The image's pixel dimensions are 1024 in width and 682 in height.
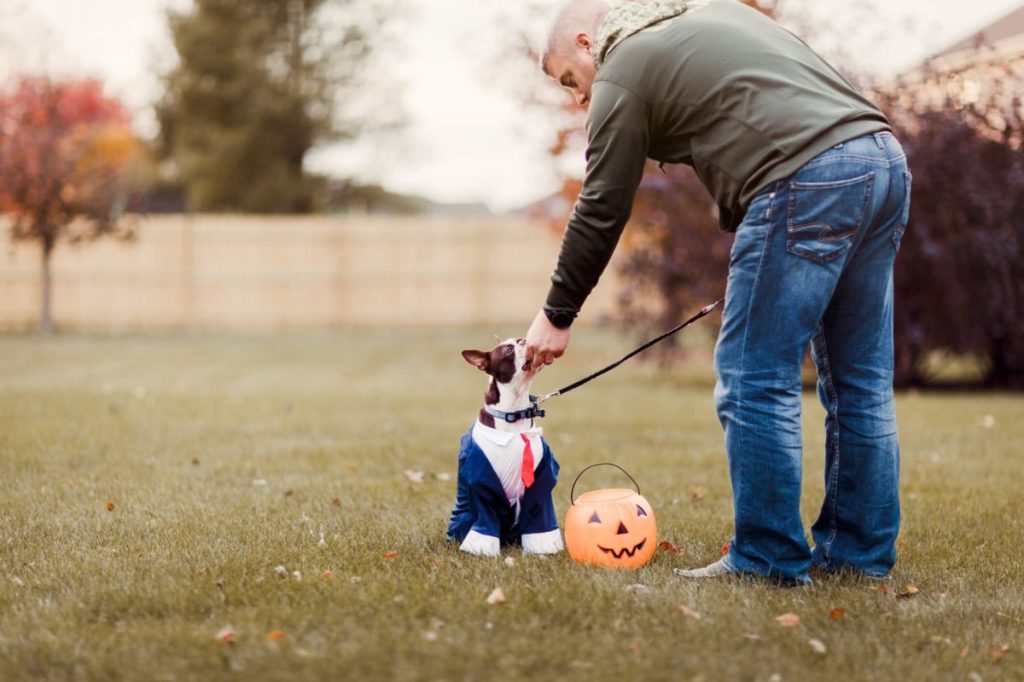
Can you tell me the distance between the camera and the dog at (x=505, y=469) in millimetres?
4004

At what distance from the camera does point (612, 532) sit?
12.9 ft

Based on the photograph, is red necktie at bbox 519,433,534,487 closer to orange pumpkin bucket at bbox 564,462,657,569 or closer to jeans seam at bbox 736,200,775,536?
orange pumpkin bucket at bbox 564,462,657,569

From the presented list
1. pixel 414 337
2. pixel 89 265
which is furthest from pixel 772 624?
pixel 89 265

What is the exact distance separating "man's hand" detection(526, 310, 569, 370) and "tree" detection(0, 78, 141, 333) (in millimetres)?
19345

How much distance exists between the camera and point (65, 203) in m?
21.1

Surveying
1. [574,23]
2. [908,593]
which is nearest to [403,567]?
[908,593]

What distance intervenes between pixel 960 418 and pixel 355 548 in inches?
251

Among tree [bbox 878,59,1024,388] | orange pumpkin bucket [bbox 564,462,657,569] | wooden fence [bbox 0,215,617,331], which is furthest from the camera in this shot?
wooden fence [bbox 0,215,617,331]

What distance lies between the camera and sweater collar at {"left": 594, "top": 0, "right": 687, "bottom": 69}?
11.5ft

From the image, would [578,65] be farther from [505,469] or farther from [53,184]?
[53,184]

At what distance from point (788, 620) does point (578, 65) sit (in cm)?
187

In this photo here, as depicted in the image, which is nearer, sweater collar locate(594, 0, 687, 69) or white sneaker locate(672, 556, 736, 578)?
sweater collar locate(594, 0, 687, 69)

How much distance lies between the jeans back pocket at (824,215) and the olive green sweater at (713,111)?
95 mm

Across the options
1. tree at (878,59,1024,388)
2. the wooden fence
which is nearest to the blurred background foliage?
tree at (878,59,1024,388)
